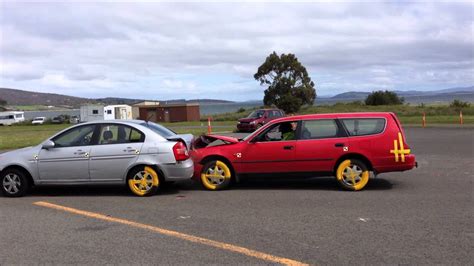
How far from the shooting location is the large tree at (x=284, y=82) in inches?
2521

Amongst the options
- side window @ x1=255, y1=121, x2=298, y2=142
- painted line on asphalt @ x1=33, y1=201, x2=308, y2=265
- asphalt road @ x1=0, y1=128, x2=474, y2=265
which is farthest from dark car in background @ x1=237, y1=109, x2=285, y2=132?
painted line on asphalt @ x1=33, y1=201, x2=308, y2=265

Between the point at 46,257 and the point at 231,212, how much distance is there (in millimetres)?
2901

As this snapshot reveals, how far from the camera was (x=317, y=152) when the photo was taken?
357 inches

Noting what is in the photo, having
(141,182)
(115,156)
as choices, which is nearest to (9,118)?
(115,156)

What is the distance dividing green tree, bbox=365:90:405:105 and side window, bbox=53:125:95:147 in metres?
72.2

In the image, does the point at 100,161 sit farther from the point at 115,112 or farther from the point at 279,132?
the point at 115,112

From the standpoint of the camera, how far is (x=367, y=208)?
7.36 m

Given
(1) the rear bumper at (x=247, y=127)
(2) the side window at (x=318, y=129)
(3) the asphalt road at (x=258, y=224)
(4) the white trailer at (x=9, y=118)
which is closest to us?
(3) the asphalt road at (x=258, y=224)

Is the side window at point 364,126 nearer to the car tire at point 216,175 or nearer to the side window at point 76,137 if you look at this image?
the car tire at point 216,175

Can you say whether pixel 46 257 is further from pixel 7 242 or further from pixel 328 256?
pixel 328 256

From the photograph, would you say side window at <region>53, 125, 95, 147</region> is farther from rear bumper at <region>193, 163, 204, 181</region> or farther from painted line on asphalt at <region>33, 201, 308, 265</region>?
rear bumper at <region>193, 163, 204, 181</region>

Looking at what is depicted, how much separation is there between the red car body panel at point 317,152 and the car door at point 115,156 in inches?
51.2

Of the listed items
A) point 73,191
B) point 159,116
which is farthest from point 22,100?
point 73,191

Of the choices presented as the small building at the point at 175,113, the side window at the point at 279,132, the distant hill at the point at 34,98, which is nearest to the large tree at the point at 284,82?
the small building at the point at 175,113
